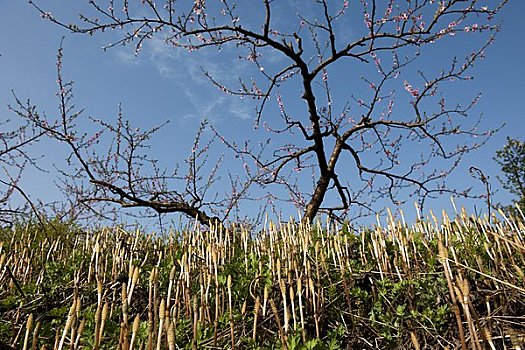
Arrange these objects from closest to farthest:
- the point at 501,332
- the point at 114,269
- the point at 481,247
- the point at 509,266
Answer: the point at 501,332, the point at 509,266, the point at 481,247, the point at 114,269

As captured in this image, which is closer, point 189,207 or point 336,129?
point 189,207

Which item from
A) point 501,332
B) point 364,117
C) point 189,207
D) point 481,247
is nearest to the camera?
point 501,332

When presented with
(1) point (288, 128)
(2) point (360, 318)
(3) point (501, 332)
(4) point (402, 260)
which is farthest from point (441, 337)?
(1) point (288, 128)

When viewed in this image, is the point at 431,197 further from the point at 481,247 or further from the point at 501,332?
the point at 501,332

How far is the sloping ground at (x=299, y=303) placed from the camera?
1.82m

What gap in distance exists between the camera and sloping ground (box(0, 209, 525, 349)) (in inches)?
71.8

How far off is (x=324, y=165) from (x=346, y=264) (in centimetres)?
455

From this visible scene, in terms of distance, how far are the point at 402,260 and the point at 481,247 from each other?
2.34 feet

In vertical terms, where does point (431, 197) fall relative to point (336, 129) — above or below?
below

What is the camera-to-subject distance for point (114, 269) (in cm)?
342

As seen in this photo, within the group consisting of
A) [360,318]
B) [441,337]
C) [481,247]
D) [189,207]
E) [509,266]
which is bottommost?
[441,337]

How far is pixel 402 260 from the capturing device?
284 centimetres

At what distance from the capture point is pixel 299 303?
2035 mm

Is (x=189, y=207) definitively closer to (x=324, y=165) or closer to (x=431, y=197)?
(x=324, y=165)
